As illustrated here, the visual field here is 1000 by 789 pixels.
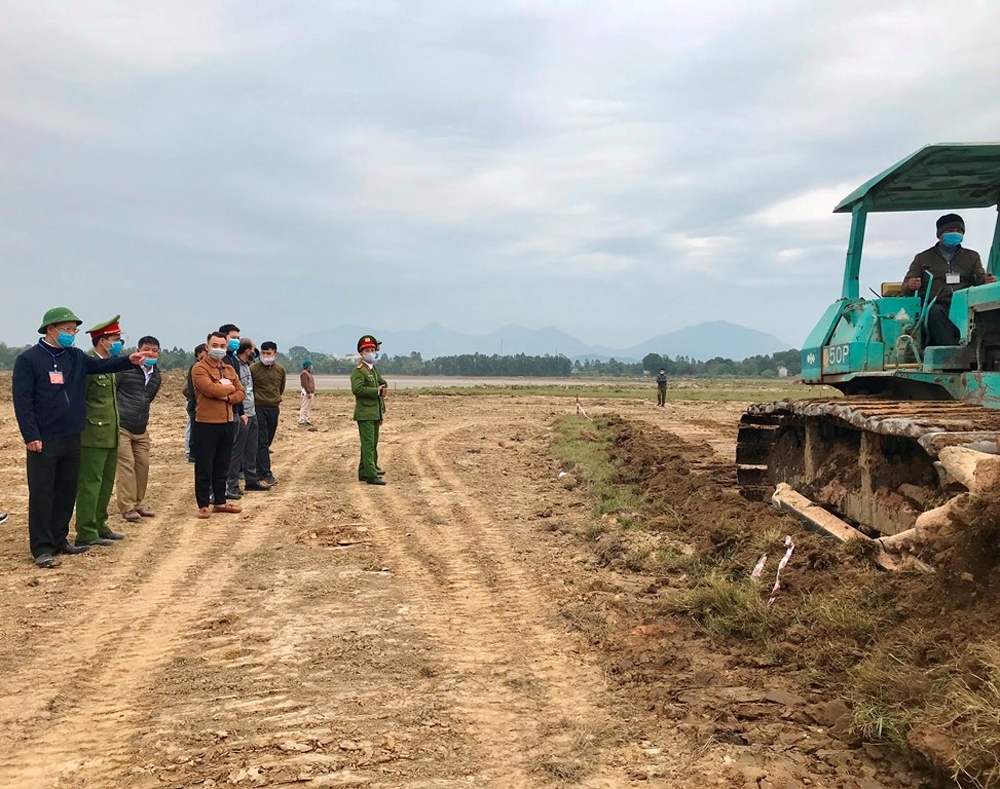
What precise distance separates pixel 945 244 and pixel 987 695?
490 centimetres

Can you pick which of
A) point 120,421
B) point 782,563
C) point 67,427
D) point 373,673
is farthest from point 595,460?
point 373,673

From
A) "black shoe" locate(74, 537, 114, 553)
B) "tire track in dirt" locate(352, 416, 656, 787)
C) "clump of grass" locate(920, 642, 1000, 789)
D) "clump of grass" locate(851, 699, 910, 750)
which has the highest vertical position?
"clump of grass" locate(920, 642, 1000, 789)

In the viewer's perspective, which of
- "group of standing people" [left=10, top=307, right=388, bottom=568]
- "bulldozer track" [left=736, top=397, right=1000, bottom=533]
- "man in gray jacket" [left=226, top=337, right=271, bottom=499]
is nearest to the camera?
"bulldozer track" [left=736, top=397, right=1000, bottom=533]

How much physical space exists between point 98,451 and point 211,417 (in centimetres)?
140

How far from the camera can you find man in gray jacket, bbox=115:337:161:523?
831 centimetres

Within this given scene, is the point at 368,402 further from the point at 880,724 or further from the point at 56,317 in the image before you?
the point at 880,724

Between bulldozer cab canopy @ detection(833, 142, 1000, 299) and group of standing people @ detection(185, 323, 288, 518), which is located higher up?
bulldozer cab canopy @ detection(833, 142, 1000, 299)

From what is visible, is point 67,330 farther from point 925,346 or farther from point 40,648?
point 925,346

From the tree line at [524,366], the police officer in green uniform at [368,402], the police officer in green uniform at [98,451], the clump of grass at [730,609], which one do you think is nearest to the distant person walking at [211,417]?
the police officer in green uniform at [98,451]

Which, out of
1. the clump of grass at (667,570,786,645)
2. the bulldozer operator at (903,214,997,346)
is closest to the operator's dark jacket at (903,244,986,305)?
the bulldozer operator at (903,214,997,346)

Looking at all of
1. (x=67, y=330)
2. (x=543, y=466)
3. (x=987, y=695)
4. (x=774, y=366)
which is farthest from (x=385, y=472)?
(x=774, y=366)

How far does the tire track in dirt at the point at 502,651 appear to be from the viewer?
3377 mm

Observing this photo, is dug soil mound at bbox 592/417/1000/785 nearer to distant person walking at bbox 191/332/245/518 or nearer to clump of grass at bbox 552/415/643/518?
clump of grass at bbox 552/415/643/518

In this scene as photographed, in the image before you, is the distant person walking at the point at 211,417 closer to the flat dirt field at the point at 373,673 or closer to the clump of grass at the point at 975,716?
the flat dirt field at the point at 373,673
